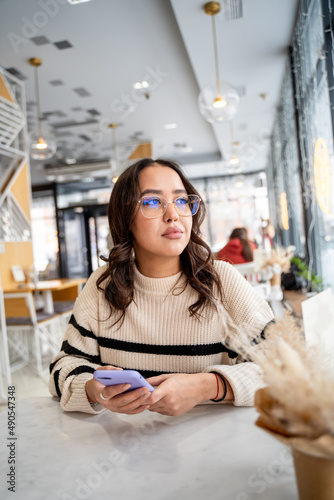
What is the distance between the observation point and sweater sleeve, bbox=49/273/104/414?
3.22ft

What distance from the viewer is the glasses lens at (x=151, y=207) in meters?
1.18

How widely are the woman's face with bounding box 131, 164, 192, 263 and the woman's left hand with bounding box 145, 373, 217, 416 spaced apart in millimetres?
384

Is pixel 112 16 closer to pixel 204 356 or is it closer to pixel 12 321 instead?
pixel 12 321

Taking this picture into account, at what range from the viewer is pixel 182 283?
122 cm

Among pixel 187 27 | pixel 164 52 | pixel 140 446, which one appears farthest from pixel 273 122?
pixel 140 446

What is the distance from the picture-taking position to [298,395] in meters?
0.45

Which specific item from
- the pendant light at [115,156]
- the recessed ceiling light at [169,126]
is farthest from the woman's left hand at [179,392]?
the recessed ceiling light at [169,126]

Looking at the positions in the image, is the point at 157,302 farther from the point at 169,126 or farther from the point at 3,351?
the point at 169,126

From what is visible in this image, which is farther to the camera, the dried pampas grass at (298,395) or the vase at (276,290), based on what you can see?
the vase at (276,290)

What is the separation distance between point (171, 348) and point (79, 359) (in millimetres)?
271

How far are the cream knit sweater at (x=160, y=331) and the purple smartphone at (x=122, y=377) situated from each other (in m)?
0.29

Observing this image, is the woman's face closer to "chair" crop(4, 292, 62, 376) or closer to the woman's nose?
the woman's nose

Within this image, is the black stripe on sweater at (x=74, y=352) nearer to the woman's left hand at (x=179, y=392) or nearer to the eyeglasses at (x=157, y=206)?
the woman's left hand at (x=179, y=392)

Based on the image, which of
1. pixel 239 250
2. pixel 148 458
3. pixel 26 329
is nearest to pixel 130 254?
pixel 148 458
